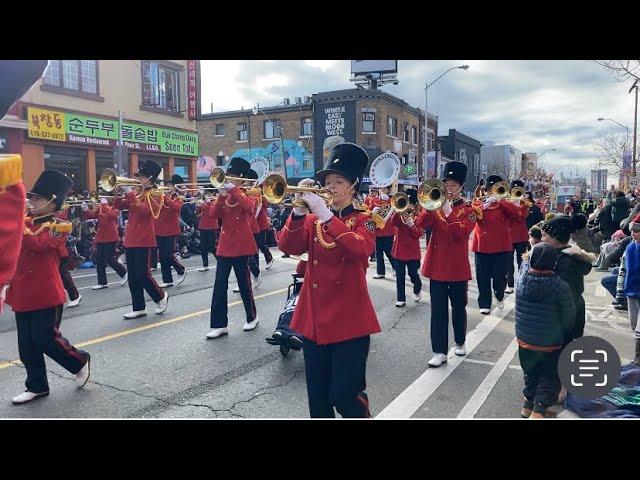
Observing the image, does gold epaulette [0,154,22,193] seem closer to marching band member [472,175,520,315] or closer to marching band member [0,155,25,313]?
marching band member [0,155,25,313]

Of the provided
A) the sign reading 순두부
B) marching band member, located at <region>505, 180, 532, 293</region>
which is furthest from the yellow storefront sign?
marching band member, located at <region>505, 180, 532, 293</region>

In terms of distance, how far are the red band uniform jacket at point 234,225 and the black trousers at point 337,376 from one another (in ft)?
11.3

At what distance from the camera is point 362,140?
30250mm

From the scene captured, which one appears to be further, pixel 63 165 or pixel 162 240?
pixel 63 165

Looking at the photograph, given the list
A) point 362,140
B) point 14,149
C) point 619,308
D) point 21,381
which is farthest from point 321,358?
point 362,140

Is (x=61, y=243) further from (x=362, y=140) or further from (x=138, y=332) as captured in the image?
(x=362, y=140)

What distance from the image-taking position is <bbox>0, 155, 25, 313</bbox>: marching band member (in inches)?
78.0

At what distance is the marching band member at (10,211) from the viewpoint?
6.50 feet

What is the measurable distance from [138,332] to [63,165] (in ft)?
30.0

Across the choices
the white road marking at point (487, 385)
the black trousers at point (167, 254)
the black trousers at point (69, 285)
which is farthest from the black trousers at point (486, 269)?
the black trousers at point (69, 285)

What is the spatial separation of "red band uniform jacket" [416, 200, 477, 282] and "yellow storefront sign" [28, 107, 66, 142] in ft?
38.0

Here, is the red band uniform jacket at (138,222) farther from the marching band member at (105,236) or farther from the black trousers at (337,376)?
the black trousers at (337,376)

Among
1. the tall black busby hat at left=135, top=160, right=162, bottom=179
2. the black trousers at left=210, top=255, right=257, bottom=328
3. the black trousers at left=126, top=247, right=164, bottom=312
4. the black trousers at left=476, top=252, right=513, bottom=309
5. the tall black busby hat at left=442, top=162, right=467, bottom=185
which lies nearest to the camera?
the tall black busby hat at left=442, top=162, right=467, bottom=185

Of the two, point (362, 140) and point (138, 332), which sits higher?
point (362, 140)
